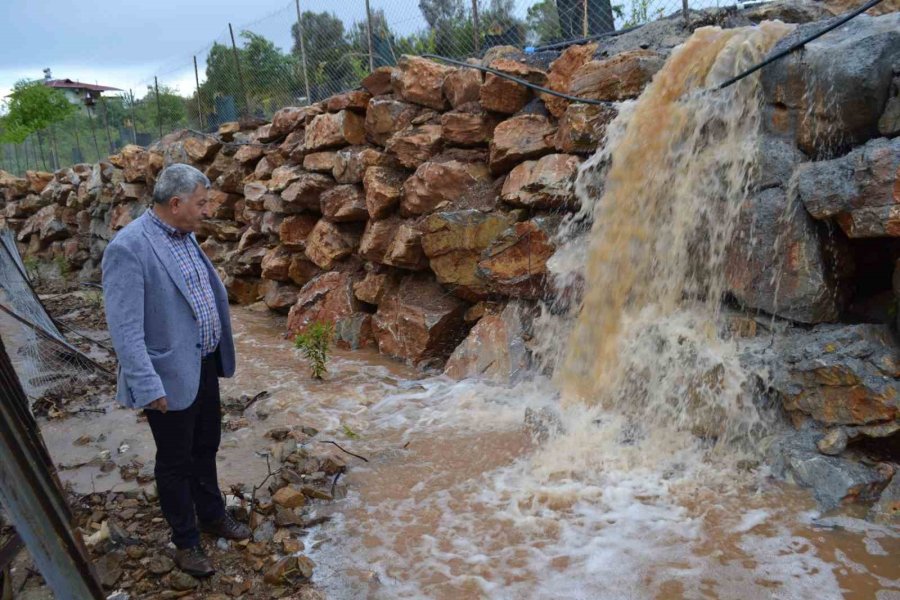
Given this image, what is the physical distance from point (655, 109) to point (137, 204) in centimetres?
1262

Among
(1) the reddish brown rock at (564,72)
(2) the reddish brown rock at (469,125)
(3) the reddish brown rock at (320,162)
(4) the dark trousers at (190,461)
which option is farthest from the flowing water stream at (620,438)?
(3) the reddish brown rock at (320,162)

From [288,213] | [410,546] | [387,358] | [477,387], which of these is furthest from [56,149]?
[410,546]

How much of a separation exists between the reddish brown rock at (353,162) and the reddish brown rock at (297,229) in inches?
32.8

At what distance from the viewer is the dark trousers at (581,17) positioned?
7684mm

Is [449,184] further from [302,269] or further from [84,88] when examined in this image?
[84,88]

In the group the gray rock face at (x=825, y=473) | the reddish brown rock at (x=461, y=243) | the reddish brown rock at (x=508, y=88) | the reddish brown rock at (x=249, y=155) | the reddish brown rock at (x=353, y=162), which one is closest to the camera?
the gray rock face at (x=825, y=473)

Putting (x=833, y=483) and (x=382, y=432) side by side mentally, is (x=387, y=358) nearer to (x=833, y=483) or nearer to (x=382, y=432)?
(x=382, y=432)

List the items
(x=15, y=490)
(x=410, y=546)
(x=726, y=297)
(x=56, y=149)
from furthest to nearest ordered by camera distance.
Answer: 1. (x=56, y=149)
2. (x=726, y=297)
3. (x=410, y=546)
4. (x=15, y=490)

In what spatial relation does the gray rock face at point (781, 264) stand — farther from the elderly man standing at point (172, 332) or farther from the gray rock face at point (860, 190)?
the elderly man standing at point (172, 332)

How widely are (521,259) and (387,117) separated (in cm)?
280

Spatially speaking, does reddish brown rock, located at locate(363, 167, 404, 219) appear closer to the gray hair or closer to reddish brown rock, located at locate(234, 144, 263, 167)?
reddish brown rock, located at locate(234, 144, 263, 167)

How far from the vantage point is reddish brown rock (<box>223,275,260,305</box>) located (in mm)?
10211

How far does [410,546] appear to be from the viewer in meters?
3.49

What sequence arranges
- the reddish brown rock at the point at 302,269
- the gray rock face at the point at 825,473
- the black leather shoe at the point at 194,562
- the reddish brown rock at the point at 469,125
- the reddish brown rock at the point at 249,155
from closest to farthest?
1. the black leather shoe at the point at 194,562
2. the gray rock face at the point at 825,473
3. the reddish brown rock at the point at 469,125
4. the reddish brown rock at the point at 302,269
5. the reddish brown rock at the point at 249,155
